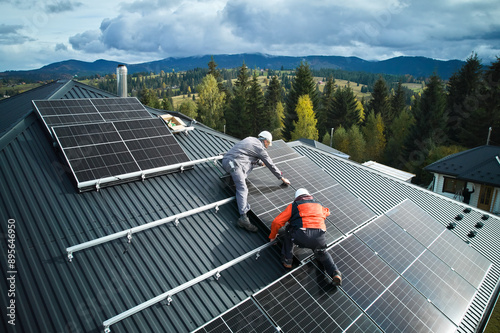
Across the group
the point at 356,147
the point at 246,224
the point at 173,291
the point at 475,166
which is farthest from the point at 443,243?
the point at 356,147

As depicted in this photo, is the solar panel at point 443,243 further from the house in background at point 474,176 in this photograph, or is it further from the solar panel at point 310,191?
the house in background at point 474,176

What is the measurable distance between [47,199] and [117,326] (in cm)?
413

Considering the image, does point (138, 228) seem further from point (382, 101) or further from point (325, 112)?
point (382, 101)

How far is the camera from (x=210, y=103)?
64.7 m

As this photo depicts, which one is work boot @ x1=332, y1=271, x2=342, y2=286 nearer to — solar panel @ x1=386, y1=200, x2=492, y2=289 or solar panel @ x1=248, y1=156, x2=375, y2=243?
solar panel @ x1=248, y1=156, x2=375, y2=243

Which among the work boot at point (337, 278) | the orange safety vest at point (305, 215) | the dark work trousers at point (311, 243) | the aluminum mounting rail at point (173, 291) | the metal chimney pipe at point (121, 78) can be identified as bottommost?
the work boot at point (337, 278)

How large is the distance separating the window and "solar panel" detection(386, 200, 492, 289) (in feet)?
89.8

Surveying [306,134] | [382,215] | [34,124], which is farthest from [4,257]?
[306,134]

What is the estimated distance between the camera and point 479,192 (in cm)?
3388

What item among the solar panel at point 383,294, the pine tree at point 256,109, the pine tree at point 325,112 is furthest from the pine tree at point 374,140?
the solar panel at point 383,294

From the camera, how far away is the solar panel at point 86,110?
11.3 metres

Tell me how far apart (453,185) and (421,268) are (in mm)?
32065

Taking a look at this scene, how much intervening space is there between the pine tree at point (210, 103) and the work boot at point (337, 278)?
57.1m

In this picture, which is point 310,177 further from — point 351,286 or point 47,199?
point 47,199
